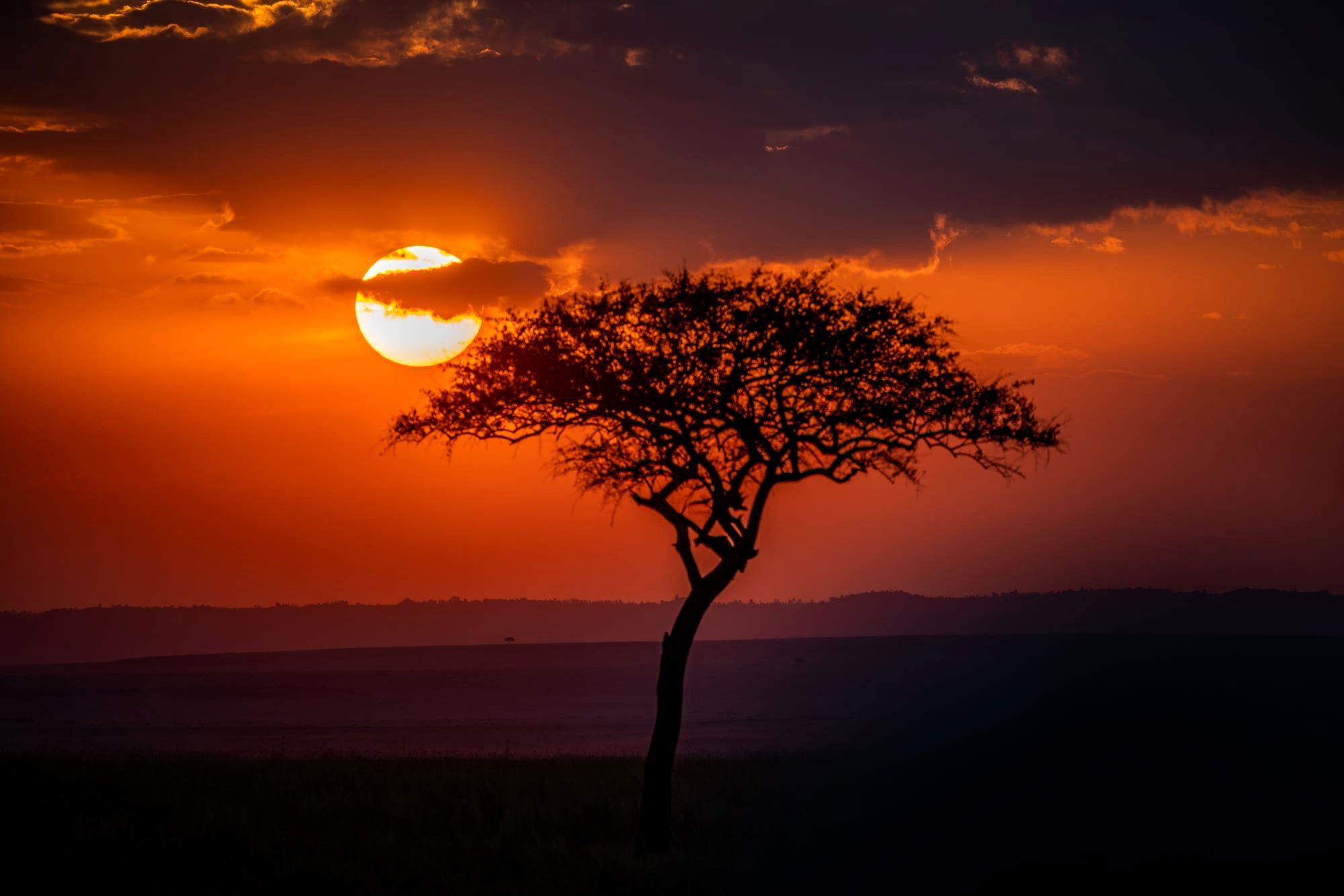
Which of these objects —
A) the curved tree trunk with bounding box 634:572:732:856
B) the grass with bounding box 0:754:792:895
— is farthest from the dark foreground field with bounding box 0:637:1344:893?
the curved tree trunk with bounding box 634:572:732:856

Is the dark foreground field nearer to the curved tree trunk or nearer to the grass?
the grass

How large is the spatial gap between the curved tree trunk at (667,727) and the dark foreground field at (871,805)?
2.03ft

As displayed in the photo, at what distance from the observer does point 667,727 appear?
67.0 ft

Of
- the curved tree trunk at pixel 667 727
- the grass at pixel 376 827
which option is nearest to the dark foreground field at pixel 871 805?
the grass at pixel 376 827

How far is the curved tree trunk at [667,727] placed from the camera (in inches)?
795

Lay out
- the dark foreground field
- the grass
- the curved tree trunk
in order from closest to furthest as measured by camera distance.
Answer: the dark foreground field, the grass, the curved tree trunk

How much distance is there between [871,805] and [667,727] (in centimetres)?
857

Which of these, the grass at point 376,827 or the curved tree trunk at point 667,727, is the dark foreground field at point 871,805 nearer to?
the grass at point 376,827

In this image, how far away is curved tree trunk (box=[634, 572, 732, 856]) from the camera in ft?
66.3

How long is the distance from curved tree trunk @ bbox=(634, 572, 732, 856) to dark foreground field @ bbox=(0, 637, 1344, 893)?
0.62 metres

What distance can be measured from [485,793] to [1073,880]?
1656cm

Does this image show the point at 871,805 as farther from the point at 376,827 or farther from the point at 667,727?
the point at 376,827

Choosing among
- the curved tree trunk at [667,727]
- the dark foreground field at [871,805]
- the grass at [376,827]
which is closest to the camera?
the dark foreground field at [871,805]

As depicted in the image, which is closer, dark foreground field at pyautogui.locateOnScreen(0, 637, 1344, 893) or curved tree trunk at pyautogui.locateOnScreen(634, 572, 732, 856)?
dark foreground field at pyautogui.locateOnScreen(0, 637, 1344, 893)
